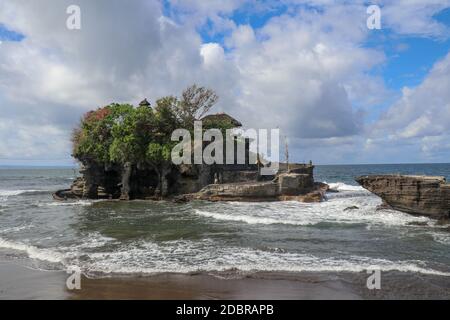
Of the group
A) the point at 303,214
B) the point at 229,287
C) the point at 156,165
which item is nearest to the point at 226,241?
the point at 229,287

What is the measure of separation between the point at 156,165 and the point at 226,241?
73.1 ft

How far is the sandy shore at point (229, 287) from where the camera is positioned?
11016 mm

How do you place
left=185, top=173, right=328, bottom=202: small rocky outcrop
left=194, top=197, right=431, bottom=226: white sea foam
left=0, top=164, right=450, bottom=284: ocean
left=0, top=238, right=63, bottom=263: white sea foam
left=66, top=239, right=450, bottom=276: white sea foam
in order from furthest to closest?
left=185, top=173, right=328, bottom=202: small rocky outcrop → left=194, top=197, right=431, bottom=226: white sea foam → left=0, top=238, right=63, bottom=263: white sea foam → left=0, top=164, right=450, bottom=284: ocean → left=66, top=239, right=450, bottom=276: white sea foam

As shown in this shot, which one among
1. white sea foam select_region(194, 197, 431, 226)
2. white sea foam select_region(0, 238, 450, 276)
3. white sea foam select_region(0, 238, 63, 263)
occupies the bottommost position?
white sea foam select_region(0, 238, 63, 263)

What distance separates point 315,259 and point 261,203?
1828 centimetres

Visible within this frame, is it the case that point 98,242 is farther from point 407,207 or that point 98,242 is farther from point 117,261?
point 407,207

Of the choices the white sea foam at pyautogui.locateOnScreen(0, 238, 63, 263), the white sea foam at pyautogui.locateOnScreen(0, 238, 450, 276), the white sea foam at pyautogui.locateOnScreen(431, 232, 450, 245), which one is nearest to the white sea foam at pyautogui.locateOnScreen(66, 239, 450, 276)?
the white sea foam at pyautogui.locateOnScreen(0, 238, 450, 276)

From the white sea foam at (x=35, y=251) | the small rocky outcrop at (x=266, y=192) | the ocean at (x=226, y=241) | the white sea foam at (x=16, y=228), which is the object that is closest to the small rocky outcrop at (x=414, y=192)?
the ocean at (x=226, y=241)

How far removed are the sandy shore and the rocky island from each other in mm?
21738

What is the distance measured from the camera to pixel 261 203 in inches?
1299

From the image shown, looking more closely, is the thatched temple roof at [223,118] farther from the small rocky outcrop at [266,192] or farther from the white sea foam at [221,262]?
the white sea foam at [221,262]

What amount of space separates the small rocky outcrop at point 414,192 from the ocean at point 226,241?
71 centimetres

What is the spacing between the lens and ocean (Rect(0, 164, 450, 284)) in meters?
13.9

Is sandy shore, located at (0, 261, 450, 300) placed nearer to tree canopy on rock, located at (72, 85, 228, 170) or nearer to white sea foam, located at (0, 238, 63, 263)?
white sea foam, located at (0, 238, 63, 263)
